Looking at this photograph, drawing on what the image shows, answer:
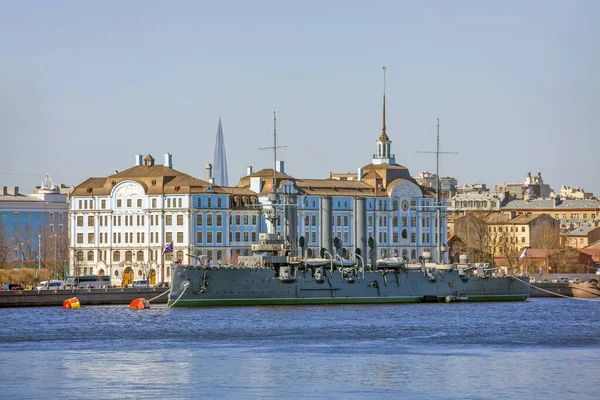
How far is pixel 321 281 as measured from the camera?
10275cm

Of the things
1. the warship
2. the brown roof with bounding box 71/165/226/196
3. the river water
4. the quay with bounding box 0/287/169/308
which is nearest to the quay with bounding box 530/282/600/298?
the warship

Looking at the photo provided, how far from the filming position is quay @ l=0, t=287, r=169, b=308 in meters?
Answer: 100

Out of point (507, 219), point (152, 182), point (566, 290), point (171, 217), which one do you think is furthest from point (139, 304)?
point (507, 219)

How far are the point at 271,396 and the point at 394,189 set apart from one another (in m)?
102

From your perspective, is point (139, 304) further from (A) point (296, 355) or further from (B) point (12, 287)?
(A) point (296, 355)

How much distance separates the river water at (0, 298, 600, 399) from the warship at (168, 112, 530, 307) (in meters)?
4.79

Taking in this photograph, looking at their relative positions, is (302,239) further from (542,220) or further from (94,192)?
(542,220)

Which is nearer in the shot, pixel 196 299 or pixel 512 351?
pixel 512 351

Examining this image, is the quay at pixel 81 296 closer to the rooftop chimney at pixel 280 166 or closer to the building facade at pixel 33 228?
the building facade at pixel 33 228

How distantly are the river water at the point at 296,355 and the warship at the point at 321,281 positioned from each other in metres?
4.79

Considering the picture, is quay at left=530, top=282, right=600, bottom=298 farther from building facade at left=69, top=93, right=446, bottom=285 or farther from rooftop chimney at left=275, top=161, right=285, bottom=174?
rooftop chimney at left=275, top=161, right=285, bottom=174

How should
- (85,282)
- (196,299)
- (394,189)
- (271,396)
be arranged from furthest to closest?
(394,189) < (85,282) < (196,299) < (271,396)

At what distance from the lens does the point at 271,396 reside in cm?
5050

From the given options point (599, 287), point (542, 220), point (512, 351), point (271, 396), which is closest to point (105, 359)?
point (271, 396)
